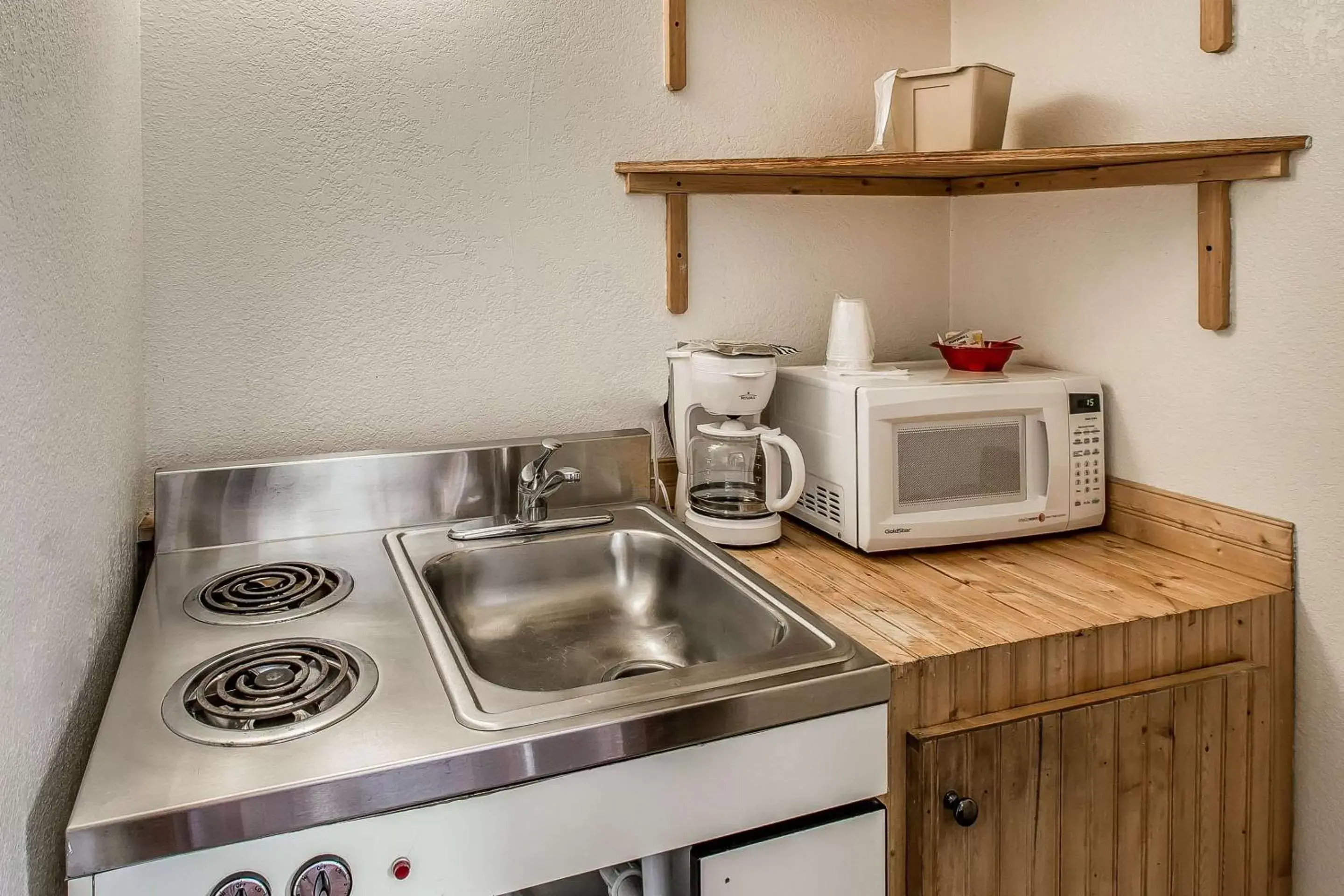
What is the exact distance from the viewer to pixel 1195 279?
1.50 metres

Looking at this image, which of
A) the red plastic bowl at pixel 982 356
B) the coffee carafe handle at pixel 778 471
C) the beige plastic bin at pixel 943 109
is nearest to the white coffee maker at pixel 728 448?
the coffee carafe handle at pixel 778 471

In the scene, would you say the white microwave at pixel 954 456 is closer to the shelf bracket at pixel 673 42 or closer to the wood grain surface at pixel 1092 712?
the wood grain surface at pixel 1092 712

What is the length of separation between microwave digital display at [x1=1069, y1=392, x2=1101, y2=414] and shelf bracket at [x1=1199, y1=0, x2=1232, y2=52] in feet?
1.89

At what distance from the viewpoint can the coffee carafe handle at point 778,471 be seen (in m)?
1.54

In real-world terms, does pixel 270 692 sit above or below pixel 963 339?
below

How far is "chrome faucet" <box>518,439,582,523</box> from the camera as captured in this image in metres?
1.60

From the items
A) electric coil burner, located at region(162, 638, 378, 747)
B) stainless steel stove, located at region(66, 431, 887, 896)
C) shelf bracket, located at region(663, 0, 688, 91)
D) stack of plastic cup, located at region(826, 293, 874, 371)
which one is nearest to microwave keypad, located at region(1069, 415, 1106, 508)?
stack of plastic cup, located at region(826, 293, 874, 371)

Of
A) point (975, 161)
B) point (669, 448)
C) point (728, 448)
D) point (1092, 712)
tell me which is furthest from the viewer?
point (669, 448)

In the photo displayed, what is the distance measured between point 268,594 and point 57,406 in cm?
47

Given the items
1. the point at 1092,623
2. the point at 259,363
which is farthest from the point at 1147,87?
the point at 259,363

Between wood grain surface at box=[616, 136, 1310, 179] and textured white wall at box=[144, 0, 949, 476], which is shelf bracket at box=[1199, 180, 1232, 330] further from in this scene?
textured white wall at box=[144, 0, 949, 476]

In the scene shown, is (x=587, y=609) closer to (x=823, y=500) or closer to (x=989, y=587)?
(x=823, y=500)

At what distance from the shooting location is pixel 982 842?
1.16m

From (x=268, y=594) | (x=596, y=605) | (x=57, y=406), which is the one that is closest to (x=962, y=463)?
(x=596, y=605)
